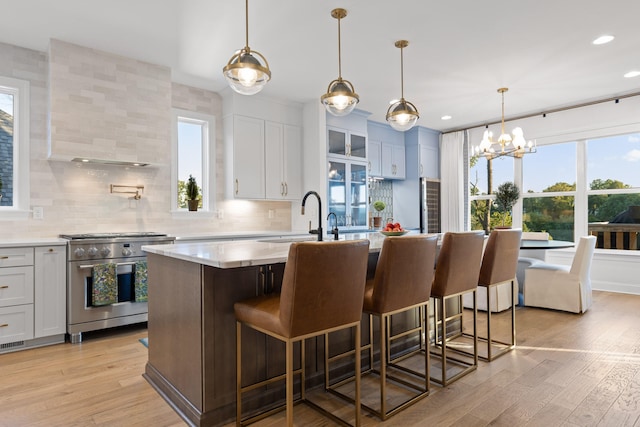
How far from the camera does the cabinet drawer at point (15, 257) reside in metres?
3.06

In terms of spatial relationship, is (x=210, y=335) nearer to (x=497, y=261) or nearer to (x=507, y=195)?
(x=497, y=261)

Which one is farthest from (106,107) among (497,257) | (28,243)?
(497,257)

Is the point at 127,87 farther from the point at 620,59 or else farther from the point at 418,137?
the point at 620,59

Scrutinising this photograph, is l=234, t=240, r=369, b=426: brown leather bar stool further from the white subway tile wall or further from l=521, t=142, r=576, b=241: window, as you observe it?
l=521, t=142, r=576, b=241: window

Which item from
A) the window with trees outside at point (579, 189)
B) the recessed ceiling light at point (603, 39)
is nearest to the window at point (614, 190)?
the window with trees outside at point (579, 189)

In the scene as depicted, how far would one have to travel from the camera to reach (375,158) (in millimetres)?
6496

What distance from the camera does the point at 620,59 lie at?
409cm

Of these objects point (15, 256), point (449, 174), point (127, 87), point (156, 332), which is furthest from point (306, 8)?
point (449, 174)

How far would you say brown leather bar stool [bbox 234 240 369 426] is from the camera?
1.66 m

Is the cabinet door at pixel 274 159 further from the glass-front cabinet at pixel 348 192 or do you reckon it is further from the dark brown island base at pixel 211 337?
the dark brown island base at pixel 211 337

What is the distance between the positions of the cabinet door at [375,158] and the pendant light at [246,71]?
162 inches

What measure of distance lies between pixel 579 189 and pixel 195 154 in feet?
18.8

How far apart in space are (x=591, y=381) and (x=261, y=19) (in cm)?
360

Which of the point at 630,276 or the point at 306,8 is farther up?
the point at 306,8
